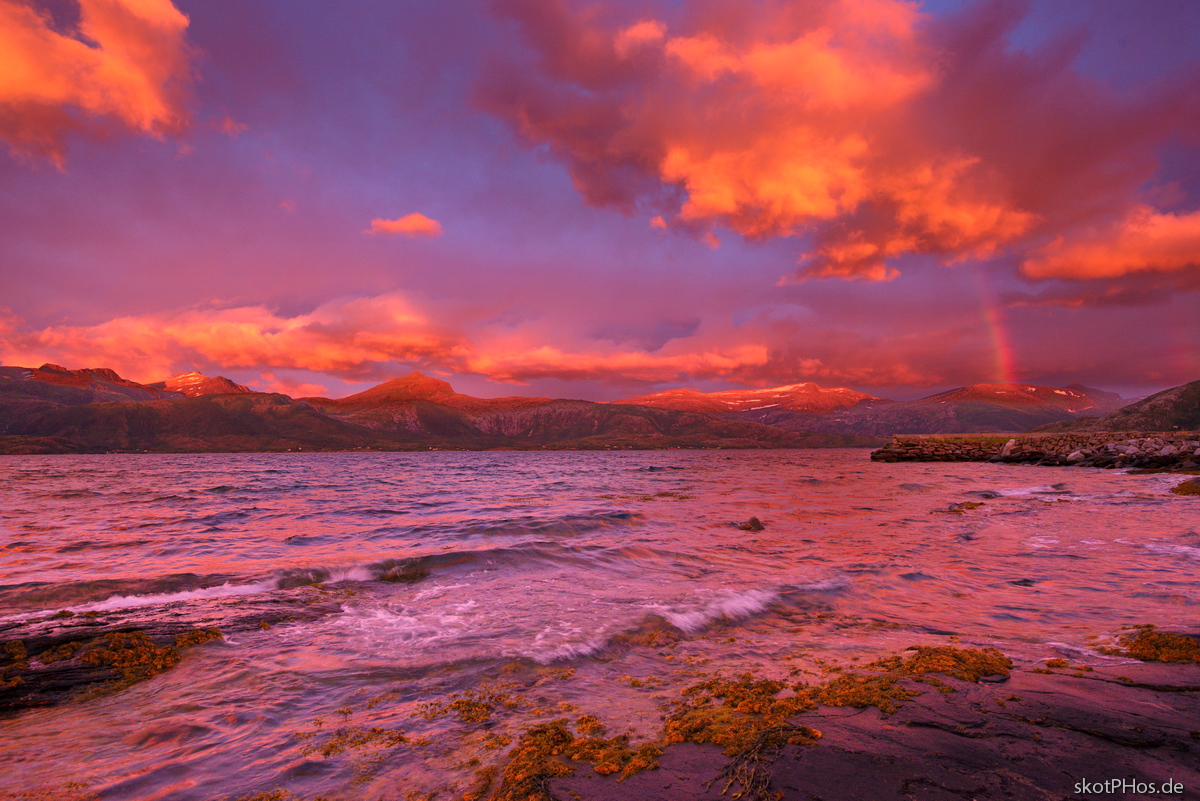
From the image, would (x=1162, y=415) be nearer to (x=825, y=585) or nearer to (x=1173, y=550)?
(x=1173, y=550)

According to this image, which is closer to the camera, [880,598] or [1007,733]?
[1007,733]

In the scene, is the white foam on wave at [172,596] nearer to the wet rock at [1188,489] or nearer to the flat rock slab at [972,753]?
the flat rock slab at [972,753]

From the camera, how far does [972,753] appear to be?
425 cm

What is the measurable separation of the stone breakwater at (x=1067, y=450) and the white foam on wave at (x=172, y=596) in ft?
194

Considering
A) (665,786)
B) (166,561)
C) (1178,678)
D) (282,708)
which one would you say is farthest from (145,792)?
(166,561)

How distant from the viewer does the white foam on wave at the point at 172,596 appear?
1047 cm

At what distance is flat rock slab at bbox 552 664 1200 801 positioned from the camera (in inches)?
151

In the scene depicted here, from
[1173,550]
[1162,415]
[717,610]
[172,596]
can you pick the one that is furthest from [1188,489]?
[1162,415]

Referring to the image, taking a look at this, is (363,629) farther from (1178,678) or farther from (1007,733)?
(1178,678)

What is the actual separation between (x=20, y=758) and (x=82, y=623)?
542 cm

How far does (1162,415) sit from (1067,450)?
14552 centimetres

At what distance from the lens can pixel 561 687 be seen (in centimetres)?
668

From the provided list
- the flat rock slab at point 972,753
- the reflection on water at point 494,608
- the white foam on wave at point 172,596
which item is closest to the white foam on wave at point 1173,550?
the reflection on water at point 494,608

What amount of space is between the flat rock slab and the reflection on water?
1.33m
